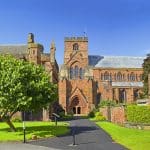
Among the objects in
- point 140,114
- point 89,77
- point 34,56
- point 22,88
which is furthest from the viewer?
point 89,77

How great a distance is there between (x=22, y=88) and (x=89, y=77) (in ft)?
232

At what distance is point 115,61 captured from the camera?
122938mm

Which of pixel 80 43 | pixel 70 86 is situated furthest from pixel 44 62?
pixel 80 43

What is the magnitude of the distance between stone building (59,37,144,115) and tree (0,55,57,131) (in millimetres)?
62220

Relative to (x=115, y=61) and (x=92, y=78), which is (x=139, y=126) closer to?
(x=92, y=78)

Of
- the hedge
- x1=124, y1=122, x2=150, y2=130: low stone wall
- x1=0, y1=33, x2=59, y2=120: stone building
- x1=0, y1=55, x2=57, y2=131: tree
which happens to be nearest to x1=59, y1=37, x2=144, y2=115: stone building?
x1=0, y1=33, x2=59, y2=120: stone building

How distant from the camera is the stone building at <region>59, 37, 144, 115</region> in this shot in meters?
108

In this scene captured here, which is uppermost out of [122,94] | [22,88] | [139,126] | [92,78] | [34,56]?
[34,56]

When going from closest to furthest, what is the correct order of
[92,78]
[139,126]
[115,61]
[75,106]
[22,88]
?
[22,88]
[139,126]
[75,106]
[92,78]
[115,61]

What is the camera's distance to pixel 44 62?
274 feet

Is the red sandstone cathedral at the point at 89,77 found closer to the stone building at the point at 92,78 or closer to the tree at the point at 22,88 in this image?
the stone building at the point at 92,78

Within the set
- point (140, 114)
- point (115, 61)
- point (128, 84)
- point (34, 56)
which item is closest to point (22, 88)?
point (140, 114)

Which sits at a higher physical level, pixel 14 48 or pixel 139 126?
pixel 14 48

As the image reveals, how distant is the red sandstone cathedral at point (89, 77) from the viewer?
10759 cm
